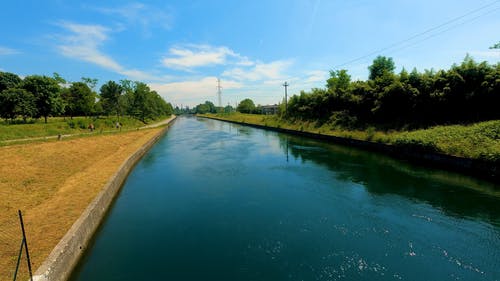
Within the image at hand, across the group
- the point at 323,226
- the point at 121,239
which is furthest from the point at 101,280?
the point at 323,226

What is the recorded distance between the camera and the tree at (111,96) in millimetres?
44375

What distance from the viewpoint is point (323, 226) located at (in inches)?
264

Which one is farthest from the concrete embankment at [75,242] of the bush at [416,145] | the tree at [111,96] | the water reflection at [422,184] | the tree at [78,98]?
the tree at [111,96]

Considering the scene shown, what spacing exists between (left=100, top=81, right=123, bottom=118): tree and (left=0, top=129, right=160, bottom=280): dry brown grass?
32.8 metres

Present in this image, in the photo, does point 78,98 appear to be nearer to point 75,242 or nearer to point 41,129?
point 41,129

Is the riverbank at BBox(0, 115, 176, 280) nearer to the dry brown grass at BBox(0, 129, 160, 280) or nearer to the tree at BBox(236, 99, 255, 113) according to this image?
the dry brown grass at BBox(0, 129, 160, 280)

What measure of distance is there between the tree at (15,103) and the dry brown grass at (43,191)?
2013cm

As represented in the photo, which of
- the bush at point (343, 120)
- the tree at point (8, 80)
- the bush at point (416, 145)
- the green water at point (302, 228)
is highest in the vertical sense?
the tree at point (8, 80)

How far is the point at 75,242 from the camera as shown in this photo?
17.0ft

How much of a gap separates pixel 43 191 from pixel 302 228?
9.29 metres

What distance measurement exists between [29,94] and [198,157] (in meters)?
27.9

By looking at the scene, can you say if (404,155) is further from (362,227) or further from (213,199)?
(213,199)

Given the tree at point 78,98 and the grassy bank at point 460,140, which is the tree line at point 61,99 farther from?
the grassy bank at point 460,140

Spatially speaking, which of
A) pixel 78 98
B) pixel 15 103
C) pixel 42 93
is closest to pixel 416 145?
pixel 15 103
